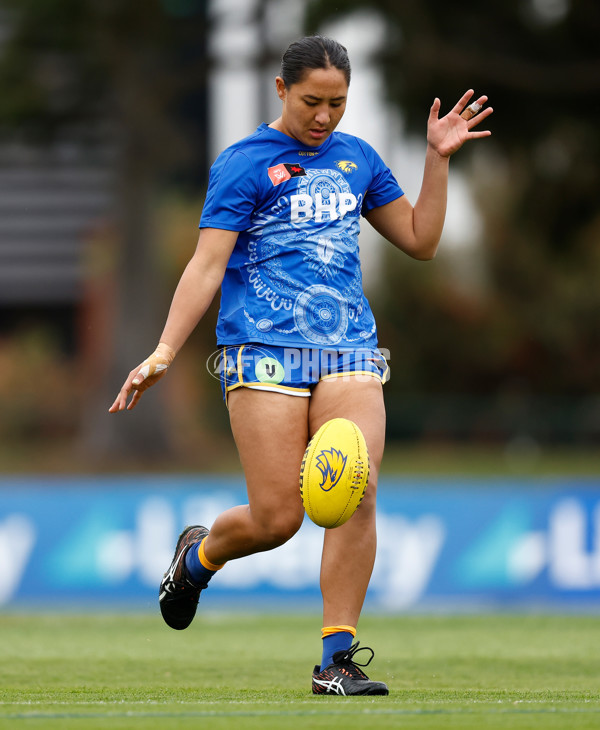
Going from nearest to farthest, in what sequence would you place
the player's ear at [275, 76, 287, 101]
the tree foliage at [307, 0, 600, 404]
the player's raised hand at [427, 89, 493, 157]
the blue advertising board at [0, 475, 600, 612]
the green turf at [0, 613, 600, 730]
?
the green turf at [0, 613, 600, 730] < the player's ear at [275, 76, 287, 101] < the player's raised hand at [427, 89, 493, 157] < the blue advertising board at [0, 475, 600, 612] < the tree foliage at [307, 0, 600, 404]

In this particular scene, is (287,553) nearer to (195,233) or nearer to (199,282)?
(199,282)

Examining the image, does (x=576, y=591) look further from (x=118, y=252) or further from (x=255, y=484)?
(x=118, y=252)

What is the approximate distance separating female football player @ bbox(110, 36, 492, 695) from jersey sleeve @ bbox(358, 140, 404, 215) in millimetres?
192

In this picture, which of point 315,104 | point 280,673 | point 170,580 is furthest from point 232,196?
point 280,673

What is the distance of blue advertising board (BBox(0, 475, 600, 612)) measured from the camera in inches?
428

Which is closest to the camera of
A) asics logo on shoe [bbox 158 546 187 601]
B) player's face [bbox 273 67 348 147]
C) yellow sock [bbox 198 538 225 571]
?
player's face [bbox 273 67 348 147]

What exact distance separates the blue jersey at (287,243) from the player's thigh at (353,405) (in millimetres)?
150

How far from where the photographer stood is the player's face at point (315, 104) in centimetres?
481

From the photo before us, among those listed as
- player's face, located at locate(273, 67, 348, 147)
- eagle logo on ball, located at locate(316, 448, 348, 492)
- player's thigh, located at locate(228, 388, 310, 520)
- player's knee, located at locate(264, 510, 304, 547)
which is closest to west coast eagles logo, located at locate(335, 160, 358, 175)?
player's face, located at locate(273, 67, 348, 147)

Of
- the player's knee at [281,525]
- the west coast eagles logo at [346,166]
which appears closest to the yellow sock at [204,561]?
the player's knee at [281,525]

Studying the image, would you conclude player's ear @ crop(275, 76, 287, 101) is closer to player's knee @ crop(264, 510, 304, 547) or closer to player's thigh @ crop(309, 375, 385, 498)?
player's thigh @ crop(309, 375, 385, 498)

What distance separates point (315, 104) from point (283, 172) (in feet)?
0.92

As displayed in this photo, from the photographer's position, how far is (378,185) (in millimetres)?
5215

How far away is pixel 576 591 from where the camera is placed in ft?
35.7
